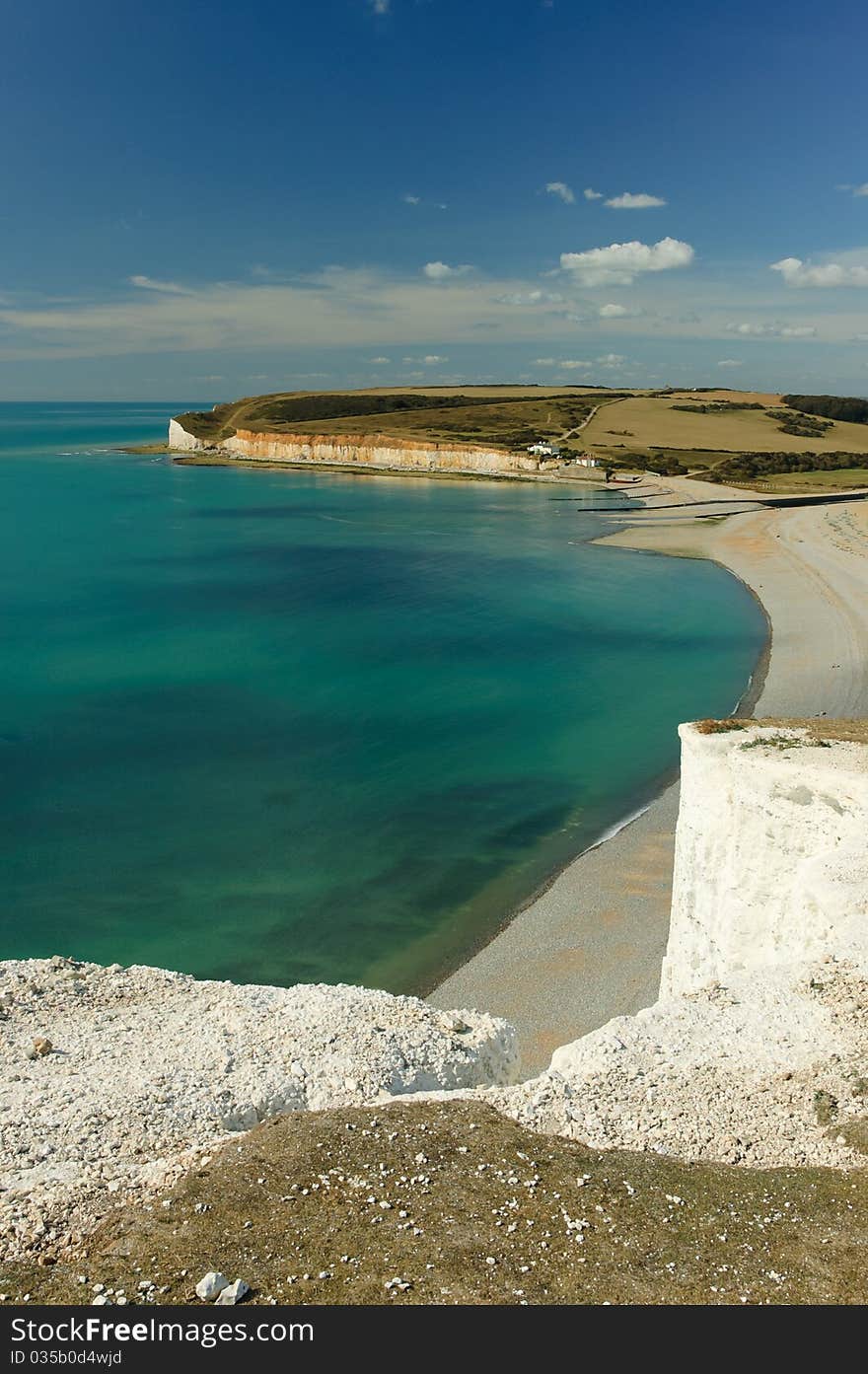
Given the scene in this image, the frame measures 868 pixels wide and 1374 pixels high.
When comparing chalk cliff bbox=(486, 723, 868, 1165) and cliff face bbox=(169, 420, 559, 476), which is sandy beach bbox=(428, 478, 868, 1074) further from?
cliff face bbox=(169, 420, 559, 476)

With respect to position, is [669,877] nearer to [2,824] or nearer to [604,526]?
[2,824]

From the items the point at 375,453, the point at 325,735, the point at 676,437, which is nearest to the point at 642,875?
the point at 325,735

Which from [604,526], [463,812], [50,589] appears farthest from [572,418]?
[463,812]

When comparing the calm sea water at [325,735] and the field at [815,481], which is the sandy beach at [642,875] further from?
the field at [815,481]

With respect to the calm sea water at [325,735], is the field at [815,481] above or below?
above

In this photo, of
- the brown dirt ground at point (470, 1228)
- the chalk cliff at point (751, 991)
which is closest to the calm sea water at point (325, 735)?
the chalk cliff at point (751, 991)

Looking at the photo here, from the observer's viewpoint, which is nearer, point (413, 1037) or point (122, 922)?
point (413, 1037)

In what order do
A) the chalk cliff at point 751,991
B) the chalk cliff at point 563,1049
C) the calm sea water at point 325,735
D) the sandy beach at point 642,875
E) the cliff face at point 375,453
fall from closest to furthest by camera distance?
the chalk cliff at point 563,1049 → the chalk cliff at point 751,991 → the sandy beach at point 642,875 → the calm sea water at point 325,735 → the cliff face at point 375,453
